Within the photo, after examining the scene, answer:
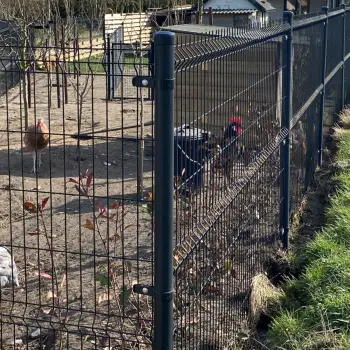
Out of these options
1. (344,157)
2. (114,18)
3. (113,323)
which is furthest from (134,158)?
(114,18)

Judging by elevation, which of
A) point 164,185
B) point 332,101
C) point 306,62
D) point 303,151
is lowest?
point 303,151

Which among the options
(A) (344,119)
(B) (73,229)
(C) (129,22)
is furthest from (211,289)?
(C) (129,22)

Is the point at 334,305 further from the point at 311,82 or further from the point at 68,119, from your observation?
the point at 68,119

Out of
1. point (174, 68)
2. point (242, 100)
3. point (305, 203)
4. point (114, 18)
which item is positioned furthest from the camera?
point (114, 18)

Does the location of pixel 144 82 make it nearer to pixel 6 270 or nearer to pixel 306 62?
pixel 6 270

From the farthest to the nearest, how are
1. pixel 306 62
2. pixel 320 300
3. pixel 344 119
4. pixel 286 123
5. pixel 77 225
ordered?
pixel 344 119, pixel 306 62, pixel 77 225, pixel 286 123, pixel 320 300

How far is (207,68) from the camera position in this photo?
13.9ft

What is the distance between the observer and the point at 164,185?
3.11 m

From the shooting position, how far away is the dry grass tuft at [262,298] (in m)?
5.14

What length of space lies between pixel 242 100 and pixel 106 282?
1511 mm

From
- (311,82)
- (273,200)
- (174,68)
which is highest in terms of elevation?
(174,68)

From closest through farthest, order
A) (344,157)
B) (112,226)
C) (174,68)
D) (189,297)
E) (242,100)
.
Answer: (174,68) < (189,297) < (242,100) < (112,226) < (344,157)

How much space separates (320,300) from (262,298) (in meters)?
0.41

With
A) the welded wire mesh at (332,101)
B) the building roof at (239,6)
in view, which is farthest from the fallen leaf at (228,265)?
the building roof at (239,6)
